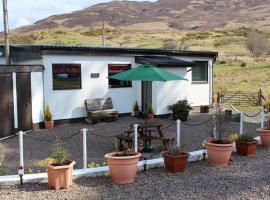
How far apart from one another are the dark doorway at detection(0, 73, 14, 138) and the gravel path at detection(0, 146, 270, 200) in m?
5.41

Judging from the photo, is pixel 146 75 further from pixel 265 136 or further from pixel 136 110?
pixel 136 110

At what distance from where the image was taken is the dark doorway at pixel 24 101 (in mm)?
13031

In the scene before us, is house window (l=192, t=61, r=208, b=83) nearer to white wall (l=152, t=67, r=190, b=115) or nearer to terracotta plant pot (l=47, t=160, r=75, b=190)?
white wall (l=152, t=67, r=190, b=115)

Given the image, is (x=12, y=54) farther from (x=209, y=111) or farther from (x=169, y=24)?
(x=169, y=24)

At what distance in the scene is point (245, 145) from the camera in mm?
9820

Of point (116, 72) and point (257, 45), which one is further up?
point (257, 45)

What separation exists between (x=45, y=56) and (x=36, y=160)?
564 cm

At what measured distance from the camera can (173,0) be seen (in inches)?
7215

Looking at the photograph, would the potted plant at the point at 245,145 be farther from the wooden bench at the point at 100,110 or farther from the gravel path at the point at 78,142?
the wooden bench at the point at 100,110

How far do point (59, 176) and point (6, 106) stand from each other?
19.9 ft

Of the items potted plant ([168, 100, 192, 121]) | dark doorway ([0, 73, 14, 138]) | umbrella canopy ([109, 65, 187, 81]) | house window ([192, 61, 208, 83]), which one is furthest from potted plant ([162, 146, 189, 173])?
house window ([192, 61, 208, 83])

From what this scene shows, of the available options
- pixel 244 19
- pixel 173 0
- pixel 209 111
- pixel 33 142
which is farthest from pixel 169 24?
pixel 33 142

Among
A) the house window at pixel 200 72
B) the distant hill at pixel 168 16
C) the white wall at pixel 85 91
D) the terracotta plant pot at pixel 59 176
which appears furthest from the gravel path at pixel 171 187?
the distant hill at pixel 168 16

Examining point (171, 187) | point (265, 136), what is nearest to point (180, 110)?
point (265, 136)
